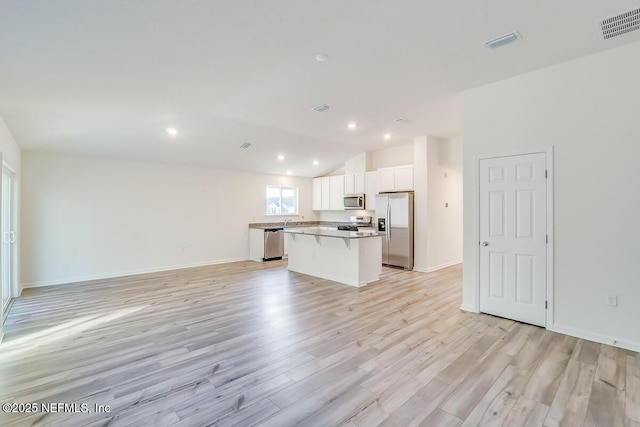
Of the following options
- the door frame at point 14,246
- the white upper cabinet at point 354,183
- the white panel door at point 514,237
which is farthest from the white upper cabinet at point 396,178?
the door frame at point 14,246

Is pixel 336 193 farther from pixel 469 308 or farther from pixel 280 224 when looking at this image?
pixel 469 308

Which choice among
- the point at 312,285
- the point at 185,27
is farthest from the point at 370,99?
the point at 312,285

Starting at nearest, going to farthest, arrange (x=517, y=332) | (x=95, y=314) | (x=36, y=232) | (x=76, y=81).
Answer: (x=76, y=81) < (x=517, y=332) < (x=95, y=314) < (x=36, y=232)

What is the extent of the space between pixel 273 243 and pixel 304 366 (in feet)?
18.0

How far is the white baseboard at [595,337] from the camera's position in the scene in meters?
2.90

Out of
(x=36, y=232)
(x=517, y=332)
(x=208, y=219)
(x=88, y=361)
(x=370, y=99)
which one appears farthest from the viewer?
(x=208, y=219)

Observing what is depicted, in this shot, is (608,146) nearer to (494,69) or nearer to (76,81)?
(494,69)

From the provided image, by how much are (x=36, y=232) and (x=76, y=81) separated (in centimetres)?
391

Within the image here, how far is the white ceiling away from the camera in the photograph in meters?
2.27

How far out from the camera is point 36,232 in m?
5.34

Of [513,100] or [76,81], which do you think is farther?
[513,100]

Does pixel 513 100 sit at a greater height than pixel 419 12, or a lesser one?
lesser

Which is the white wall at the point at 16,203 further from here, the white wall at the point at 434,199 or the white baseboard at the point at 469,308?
the white wall at the point at 434,199

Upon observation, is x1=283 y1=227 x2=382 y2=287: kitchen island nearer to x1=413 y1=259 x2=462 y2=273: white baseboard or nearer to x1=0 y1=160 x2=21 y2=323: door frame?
x1=413 y1=259 x2=462 y2=273: white baseboard
